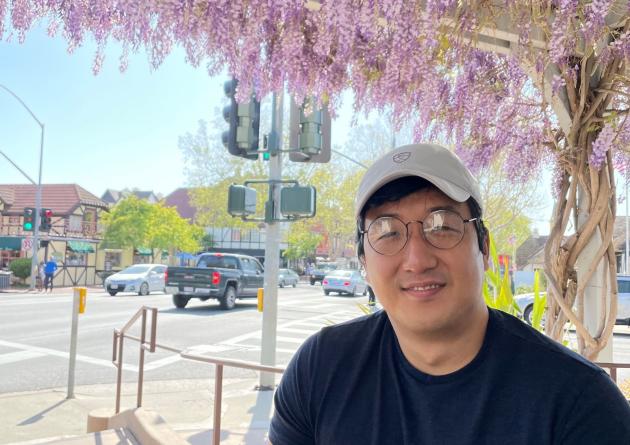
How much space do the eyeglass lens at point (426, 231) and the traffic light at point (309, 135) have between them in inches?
166

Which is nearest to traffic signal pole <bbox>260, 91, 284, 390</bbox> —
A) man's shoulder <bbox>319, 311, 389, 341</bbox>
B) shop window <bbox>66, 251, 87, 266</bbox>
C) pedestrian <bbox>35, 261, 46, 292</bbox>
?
man's shoulder <bbox>319, 311, 389, 341</bbox>

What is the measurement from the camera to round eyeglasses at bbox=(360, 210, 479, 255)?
133cm

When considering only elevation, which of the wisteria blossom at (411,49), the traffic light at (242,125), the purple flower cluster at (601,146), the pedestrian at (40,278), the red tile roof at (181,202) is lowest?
the pedestrian at (40,278)

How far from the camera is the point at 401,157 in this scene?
1.36 meters

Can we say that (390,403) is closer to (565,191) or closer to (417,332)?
(417,332)

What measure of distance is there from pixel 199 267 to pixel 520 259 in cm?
3853

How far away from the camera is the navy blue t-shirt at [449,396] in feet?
3.55

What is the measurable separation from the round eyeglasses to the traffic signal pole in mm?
5049

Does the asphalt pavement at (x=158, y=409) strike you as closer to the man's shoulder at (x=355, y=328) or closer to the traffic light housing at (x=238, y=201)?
the traffic light housing at (x=238, y=201)

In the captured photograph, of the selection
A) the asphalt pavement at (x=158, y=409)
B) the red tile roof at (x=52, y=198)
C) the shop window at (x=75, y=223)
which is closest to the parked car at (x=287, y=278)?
the shop window at (x=75, y=223)

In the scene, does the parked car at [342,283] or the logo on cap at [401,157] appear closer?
the logo on cap at [401,157]

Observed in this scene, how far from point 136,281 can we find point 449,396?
22.9 m

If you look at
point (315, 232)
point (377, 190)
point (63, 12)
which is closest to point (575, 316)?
point (377, 190)

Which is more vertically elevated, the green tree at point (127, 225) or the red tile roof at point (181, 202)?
the red tile roof at point (181, 202)
